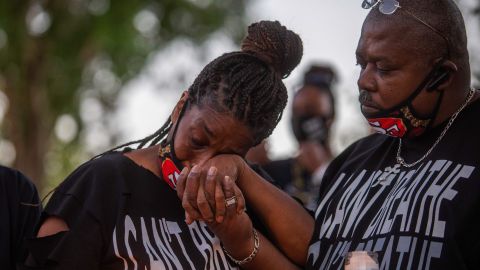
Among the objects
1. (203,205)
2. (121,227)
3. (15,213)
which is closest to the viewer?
(203,205)

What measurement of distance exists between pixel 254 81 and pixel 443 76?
848 millimetres

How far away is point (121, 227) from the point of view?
3725 mm

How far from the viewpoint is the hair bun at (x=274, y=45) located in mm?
4188

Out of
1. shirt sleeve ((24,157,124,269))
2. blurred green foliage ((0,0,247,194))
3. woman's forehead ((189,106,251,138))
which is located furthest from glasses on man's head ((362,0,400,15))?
blurred green foliage ((0,0,247,194))

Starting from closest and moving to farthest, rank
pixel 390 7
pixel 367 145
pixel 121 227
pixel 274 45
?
1. pixel 121 227
2. pixel 390 7
3. pixel 274 45
4. pixel 367 145

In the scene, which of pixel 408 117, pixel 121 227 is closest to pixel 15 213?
pixel 121 227

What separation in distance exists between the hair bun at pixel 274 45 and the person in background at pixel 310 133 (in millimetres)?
2554

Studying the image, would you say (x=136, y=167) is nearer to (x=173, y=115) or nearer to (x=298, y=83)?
(x=173, y=115)

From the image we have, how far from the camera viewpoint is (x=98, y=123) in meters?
27.5

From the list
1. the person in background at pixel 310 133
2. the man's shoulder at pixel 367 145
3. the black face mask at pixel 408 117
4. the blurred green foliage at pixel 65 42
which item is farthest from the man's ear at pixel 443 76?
the blurred green foliage at pixel 65 42

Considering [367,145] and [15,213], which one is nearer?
[15,213]

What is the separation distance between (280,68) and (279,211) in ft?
2.21

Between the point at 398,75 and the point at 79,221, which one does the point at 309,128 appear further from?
the point at 79,221

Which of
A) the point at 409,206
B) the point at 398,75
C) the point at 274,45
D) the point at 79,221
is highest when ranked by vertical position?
the point at 274,45
